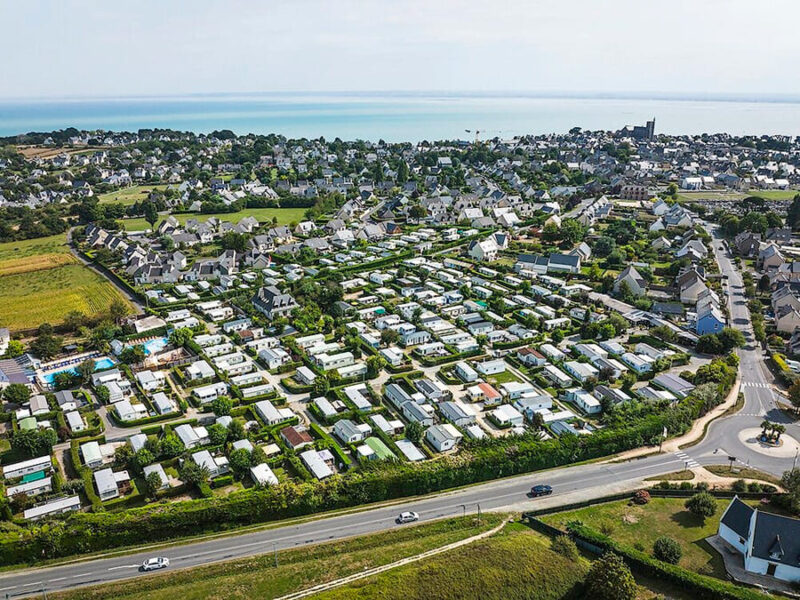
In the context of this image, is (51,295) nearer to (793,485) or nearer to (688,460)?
(688,460)

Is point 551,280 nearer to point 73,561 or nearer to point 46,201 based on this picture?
point 73,561

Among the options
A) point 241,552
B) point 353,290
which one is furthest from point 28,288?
point 241,552

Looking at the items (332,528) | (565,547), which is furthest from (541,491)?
(332,528)

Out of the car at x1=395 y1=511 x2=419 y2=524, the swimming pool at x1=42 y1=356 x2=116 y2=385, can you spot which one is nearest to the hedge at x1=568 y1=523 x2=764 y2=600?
the car at x1=395 y1=511 x2=419 y2=524

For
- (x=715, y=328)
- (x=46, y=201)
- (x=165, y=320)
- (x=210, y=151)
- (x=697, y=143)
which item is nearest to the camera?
(x=715, y=328)

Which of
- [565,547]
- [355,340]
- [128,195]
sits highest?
[128,195]
